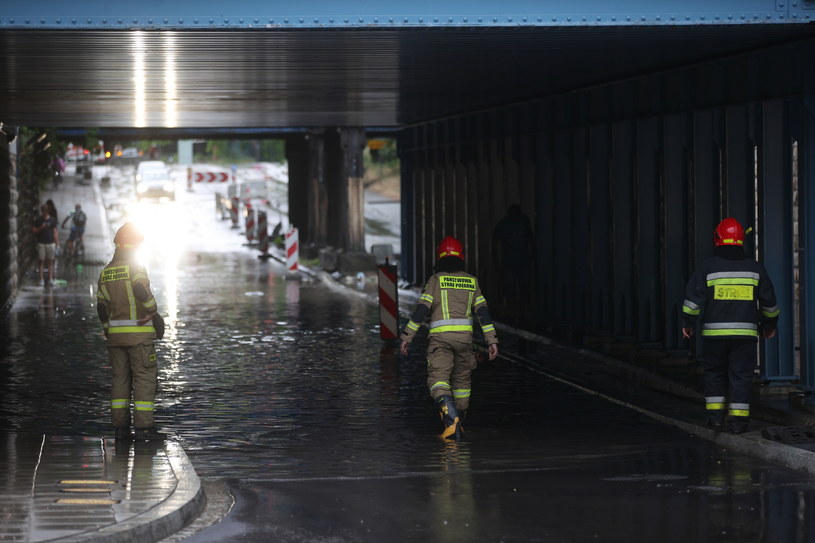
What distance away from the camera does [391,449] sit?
472 inches

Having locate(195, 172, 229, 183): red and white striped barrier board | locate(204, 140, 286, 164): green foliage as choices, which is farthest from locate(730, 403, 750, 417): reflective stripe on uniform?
locate(204, 140, 286, 164): green foliage

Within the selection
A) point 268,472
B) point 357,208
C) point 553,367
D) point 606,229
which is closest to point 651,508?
point 268,472

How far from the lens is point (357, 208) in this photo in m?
37.5

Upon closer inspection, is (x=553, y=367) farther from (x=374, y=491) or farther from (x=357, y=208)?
(x=357, y=208)

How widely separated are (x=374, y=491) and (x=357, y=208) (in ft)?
90.4

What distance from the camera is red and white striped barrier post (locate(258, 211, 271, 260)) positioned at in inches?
1767

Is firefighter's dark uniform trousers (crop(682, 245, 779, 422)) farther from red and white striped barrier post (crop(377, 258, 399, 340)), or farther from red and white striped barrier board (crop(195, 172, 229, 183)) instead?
red and white striped barrier board (crop(195, 172, 229, 183))

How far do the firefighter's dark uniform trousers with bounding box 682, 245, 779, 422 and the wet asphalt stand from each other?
478 mm

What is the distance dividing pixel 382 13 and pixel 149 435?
4.01 m

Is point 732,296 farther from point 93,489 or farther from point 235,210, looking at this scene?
point 235,210

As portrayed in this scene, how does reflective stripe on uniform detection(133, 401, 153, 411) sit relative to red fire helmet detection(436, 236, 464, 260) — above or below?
below

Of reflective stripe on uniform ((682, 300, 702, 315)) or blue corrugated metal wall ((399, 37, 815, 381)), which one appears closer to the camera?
reflective stripe on uniform ((682, 300, 702, 315))

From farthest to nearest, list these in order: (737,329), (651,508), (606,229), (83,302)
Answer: (83,302) → (606,229) → (737,329) → (651,508)

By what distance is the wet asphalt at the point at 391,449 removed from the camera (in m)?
9.01
